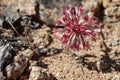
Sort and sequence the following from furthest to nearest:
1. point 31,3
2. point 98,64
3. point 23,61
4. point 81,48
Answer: point 31,3 → point 81,48 → point 98,64 → point 23,61

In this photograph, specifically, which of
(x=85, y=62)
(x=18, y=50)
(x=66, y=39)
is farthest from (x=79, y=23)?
(x=18, y=50)

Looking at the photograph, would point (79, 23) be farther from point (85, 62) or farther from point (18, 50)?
point (18, 50)

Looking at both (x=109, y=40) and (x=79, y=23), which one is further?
(x=109, y=40)

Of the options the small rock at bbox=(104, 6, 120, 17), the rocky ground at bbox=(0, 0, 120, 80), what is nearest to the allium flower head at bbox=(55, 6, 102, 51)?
the rocky ground at bbox=(0, 0, 120, 80)

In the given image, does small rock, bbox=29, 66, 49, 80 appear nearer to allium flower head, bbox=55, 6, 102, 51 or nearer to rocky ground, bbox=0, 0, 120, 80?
rocky ground, bbox=0, 0, 120, 80

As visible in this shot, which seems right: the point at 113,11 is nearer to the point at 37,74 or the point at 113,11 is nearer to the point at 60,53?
the point at 60,53

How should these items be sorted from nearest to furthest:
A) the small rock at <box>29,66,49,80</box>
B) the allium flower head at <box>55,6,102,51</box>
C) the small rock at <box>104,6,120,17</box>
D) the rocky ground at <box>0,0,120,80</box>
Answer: the small rock at <box>29,66,49,80</box>, the rocky ground at <box>0,0,120,80</box>, the allium flower head at <box>55,6,102,51</box>, the small rock at <box>104,6,120,17</box>

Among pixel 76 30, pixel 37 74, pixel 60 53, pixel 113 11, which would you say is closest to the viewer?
pixel 37 74

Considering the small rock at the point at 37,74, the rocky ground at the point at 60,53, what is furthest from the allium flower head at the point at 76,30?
the small rock at the point at 37,74

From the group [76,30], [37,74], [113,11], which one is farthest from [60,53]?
[113,11]
